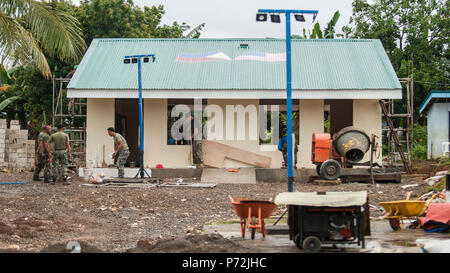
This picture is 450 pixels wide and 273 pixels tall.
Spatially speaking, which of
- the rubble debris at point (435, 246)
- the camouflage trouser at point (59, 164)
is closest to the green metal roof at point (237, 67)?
the camouflage trouser at point (59, 164)

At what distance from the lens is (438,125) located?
91.8 ft

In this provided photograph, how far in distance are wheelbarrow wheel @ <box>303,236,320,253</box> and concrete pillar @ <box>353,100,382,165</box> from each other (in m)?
13.9

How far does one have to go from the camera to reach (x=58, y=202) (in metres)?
13.6

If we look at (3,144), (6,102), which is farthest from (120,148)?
(6,102)

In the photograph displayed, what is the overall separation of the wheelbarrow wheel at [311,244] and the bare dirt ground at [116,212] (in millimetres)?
1217

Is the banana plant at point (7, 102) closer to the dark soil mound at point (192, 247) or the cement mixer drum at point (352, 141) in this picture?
the cement mixer drum at point (352, 141)

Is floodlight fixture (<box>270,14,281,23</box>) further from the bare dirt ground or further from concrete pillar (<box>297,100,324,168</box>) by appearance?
concrete pillar (<box>297,100,324,168</box>)

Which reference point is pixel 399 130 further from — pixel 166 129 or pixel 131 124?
pixel 131 124

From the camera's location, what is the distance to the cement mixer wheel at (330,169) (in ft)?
59.5

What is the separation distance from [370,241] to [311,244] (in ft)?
4.62

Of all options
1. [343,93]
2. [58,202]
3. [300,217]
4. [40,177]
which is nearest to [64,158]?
[40,177]

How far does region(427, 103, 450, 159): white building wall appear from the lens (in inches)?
1096

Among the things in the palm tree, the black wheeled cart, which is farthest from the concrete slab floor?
the palm tree
